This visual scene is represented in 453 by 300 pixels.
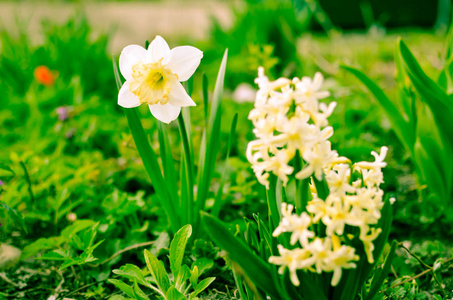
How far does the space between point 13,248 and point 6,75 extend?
6.20 ft

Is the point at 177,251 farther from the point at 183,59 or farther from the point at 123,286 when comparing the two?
the point at 183,59

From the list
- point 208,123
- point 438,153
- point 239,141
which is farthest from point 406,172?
point 208,123

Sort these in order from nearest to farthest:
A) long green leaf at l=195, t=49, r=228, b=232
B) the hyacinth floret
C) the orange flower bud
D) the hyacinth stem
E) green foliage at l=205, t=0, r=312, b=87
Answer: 1. the hyacinth floret
2. the hyacinth stem
3. long green leaf at l=195, t=49, r=228, b=232
4. the orange flower bud
5. green foliage at l=205, t=0, r=312, b=87

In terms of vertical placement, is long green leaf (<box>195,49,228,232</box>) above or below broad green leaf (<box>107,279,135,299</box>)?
above

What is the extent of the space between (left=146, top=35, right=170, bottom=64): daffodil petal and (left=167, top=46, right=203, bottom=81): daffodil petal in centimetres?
1

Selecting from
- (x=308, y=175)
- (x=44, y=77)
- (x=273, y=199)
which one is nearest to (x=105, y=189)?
(x=273, y=199)

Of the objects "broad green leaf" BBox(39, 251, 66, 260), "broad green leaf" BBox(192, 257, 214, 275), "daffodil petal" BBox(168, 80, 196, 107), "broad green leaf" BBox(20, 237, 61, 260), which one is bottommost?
"broad green leaf" BBox(192, 257, 214, 275)

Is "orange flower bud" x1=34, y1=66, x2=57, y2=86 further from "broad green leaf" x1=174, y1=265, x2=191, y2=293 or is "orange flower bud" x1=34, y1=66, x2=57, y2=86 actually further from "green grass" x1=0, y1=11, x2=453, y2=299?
"broad green leaf" x1=174, y1=265, x2=191, y2=293

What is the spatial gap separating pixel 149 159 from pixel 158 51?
30 cm

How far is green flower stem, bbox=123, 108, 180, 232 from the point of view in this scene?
3.52 ft

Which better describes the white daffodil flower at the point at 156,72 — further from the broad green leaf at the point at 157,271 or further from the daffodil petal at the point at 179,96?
the broad green leaf at the point at 157,271

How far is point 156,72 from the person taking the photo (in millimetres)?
981

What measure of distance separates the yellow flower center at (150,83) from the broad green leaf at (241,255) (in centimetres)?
33

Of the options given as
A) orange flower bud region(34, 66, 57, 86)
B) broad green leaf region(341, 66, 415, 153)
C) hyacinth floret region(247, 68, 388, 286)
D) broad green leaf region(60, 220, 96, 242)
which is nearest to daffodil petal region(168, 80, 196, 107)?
hyacinth floret region(247, 68, 388, 286)
